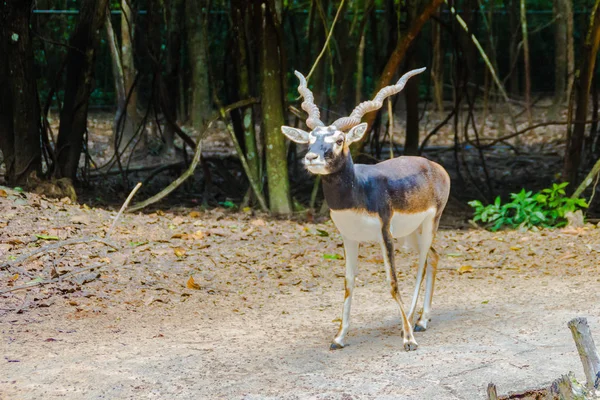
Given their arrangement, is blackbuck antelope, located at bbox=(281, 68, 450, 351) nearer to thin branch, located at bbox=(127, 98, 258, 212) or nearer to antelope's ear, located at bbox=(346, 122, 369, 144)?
antelope's ear, located at bbox=(346, 122, 369, 144)

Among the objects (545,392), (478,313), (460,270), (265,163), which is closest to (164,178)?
(265,163)

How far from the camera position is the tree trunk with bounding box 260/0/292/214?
1017 centimetres

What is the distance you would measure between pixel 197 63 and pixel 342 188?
33.0ft

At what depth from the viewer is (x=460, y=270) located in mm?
7910

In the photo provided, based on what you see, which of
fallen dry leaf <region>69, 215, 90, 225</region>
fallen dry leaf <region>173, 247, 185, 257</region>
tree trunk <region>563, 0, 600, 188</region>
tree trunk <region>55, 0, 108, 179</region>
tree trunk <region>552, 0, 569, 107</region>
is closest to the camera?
fallen dry leaf <region>173, 247, 185, 257</region>

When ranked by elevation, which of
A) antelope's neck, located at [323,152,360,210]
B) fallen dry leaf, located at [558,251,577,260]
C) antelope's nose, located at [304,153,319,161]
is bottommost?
fallen dry leaf, located at [558,251,577,260]

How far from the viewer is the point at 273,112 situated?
33.7ft

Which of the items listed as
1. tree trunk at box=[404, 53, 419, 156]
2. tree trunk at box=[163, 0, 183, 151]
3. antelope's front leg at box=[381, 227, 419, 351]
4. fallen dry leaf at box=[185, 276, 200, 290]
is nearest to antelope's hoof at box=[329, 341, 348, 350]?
antelope's front leg at box=[381, 227, 419, 351]

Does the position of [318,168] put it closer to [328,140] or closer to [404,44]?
[328,140]

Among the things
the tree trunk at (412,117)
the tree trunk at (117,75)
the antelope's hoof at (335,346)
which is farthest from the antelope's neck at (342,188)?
the tree trunk at (117,75)

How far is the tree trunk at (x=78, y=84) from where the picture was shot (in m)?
10.3

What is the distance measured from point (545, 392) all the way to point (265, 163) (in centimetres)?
694

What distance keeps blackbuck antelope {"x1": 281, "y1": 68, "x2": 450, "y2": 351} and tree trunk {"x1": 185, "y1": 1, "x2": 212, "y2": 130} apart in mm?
7919

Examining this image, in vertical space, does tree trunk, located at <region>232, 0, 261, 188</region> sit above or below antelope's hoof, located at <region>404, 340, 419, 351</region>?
above
